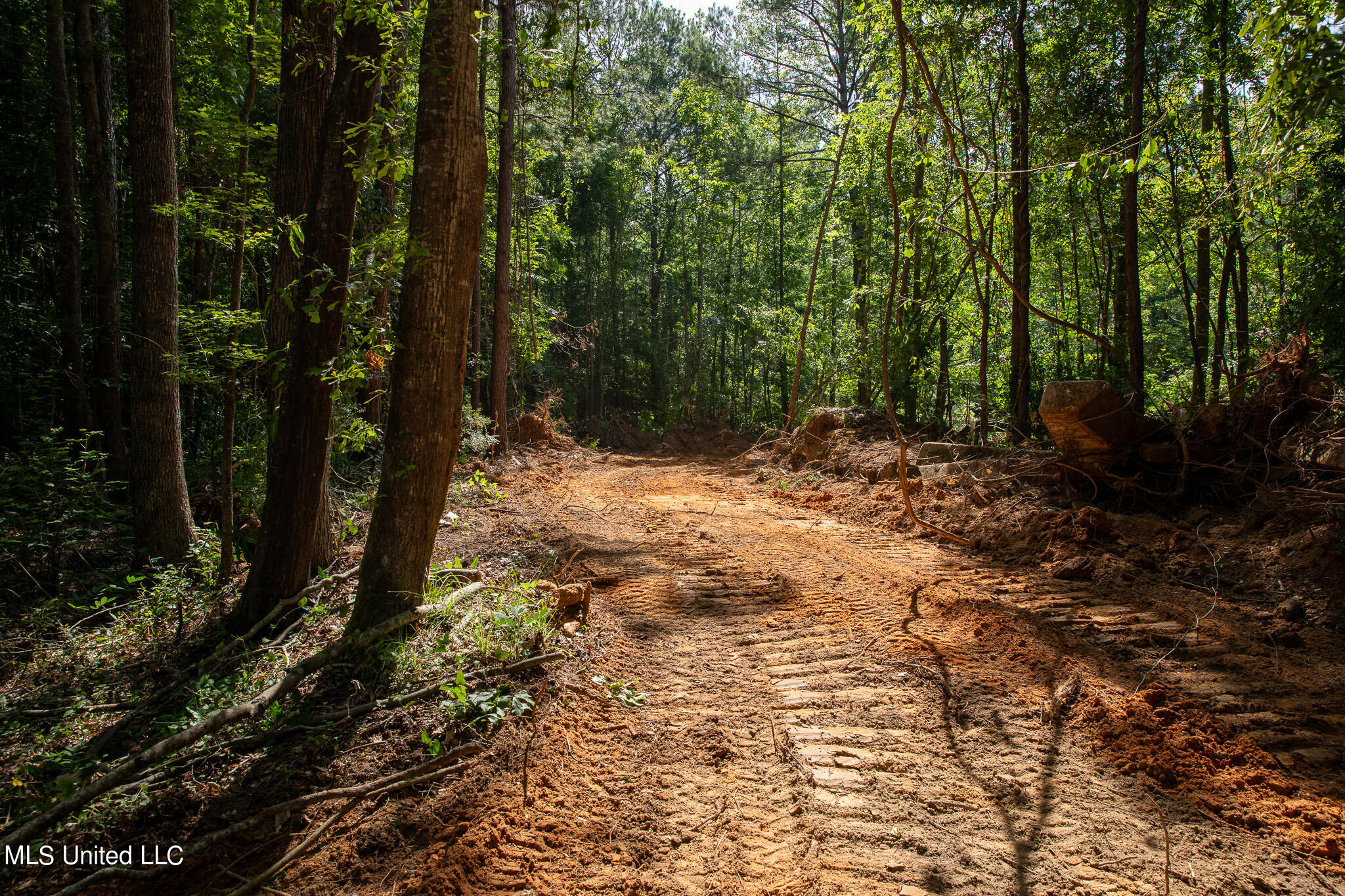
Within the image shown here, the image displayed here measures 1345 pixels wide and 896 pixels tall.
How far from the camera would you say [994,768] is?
2.79 m

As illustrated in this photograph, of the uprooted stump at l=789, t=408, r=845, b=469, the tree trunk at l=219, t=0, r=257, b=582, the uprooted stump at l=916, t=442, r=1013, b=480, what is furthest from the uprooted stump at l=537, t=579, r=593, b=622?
the uprooted stump at l=789, t=408, r=845, b=469

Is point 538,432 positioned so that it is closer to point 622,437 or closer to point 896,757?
point 622,437

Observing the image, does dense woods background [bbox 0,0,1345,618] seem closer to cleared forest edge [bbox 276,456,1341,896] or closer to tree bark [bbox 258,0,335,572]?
tree bark [bbox 258,0,335,572]

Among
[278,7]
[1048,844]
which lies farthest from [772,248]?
[1048,844]

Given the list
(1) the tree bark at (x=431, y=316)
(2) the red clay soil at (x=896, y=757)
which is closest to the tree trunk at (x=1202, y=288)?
(2) the red clay soil at (x=896, y=757)

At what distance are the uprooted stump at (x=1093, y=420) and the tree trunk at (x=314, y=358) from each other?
20.9 feet

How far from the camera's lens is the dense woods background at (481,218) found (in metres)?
3.61

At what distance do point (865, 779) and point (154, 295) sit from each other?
7.39m

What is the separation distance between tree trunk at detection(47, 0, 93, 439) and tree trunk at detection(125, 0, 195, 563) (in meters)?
4.01

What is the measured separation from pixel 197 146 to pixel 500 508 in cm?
622

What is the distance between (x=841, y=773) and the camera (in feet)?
9.25

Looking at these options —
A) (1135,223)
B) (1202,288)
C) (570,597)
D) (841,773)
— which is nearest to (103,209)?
(570,597)

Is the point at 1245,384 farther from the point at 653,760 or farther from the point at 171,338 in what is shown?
the point at 171,338

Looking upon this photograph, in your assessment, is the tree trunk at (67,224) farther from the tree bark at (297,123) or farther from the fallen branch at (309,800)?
the fallen branch at (309,800)
